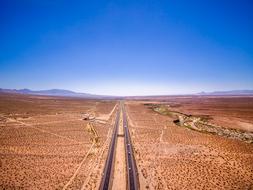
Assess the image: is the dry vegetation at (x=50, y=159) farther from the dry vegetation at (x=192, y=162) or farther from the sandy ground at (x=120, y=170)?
the dry vegetation at (x=192, y=162)

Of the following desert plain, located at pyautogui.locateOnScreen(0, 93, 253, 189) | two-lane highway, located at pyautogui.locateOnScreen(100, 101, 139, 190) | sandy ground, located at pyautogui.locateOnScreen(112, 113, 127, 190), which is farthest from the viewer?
desert plain, located at pyautogui.locateOnScreen(0, 93, 253, 189)

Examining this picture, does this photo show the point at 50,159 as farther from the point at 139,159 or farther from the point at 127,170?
the point at 139,159

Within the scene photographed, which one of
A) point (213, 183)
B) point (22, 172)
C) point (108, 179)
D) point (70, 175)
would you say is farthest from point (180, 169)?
point (22, 172)

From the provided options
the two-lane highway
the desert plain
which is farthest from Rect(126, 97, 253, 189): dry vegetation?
the two-lane highway

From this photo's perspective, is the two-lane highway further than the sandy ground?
Yes

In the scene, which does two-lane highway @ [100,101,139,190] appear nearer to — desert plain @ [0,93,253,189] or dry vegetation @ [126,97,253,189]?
desert plain @ [0,93,253,189]

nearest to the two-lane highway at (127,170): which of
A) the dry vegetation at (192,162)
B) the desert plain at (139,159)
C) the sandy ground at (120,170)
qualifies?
the sandy ground at (120,170)

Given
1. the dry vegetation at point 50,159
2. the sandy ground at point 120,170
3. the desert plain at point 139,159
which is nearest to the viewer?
the sandy ground at point 120,170

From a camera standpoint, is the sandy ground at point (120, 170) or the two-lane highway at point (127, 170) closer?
the sandy ground at point (120, 170)

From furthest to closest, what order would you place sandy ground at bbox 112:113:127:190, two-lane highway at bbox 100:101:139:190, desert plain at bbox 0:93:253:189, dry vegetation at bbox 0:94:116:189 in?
desert plain at bbox 0:93:253:189 < dry vegetation at bbox 0:94:116:189 < two-lane highway at bbox 100:101:139:190 < sandy ground at bbox 112:113:127:190

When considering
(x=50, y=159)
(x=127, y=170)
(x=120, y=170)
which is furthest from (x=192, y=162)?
(x=50, y=159)

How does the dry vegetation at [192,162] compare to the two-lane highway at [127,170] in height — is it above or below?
below

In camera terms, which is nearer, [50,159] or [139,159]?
[50,159]
